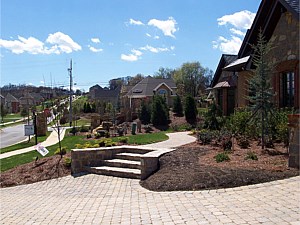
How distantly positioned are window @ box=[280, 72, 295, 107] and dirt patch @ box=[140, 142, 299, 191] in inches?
164

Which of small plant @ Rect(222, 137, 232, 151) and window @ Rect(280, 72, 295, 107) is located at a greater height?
window @ Rect(280, 72, 295, 107)

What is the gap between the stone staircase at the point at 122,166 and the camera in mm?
9039

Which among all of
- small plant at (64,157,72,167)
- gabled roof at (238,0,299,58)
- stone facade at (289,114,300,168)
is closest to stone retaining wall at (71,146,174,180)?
small plant at (64,157,72,167)

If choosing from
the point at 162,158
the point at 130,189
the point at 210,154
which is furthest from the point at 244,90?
the point at 130,189

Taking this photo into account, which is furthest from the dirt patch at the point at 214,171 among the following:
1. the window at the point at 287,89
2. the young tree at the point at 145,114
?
the young tree at the point at 145,114

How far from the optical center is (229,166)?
25.0 ft

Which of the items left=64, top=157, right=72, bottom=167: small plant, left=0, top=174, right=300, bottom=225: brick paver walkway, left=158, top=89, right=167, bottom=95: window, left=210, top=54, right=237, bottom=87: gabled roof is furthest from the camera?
left=158, top=89, right=167, bottom=95: window

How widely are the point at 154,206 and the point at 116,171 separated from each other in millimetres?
3507

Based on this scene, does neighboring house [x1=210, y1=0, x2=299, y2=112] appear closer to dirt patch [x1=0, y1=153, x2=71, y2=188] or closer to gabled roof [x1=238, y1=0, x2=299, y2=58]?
gabled roof [x1=238, y1=0, x2=299, y2=58]

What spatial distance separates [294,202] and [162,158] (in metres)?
4.21

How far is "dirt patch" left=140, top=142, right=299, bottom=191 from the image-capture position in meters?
6.72

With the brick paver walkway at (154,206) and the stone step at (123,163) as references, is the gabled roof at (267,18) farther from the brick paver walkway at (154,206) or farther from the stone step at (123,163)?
the brick paver walkway at (154,206)

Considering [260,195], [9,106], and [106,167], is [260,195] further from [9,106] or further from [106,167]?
[9,106]

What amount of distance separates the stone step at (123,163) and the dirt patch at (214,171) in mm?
924
